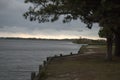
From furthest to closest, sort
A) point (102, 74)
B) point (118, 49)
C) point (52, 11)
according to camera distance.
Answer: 1. point (118, 49)
2. point (52, 11)
3. point (102, 74)

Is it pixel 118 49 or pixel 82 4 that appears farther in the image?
pixel 118 49

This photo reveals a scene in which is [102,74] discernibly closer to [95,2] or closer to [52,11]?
[95,2]

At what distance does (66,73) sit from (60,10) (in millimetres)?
13431

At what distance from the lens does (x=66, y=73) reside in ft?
85.6

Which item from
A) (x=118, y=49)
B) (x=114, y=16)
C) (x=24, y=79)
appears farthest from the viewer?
(x=118, y=49)

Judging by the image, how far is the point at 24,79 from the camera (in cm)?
3025

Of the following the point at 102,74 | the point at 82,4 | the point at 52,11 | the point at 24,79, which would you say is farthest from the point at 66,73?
the point at 52,11

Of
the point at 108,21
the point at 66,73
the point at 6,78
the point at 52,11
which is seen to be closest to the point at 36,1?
the point at 52,11

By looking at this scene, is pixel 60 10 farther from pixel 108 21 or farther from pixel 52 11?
pixel 108 21

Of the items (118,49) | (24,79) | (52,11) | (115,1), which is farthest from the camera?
(118,49)

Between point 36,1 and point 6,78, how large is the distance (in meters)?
11.2

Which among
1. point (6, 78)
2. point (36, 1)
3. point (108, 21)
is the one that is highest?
point (36, 1)

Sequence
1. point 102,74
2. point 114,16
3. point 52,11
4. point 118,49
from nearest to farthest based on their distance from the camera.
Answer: point 114,16, point 102,74, point 52,11, point 118,49

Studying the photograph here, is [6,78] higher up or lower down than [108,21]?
lower down
